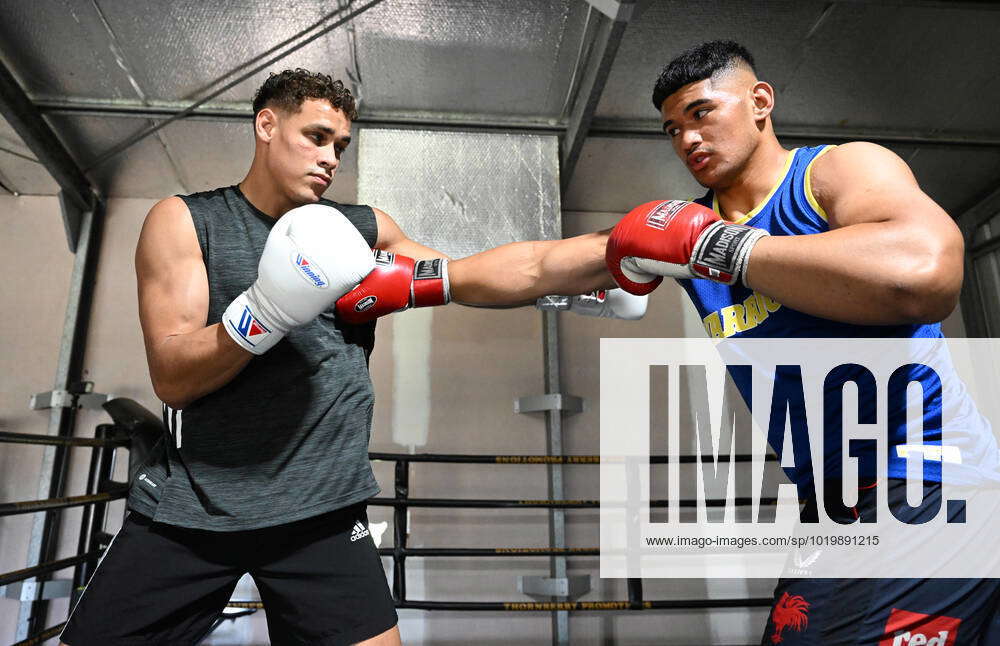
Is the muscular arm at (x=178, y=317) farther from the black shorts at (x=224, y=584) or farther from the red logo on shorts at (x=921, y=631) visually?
the red logo on shorts at (x=921, y=631)

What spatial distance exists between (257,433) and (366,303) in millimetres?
374

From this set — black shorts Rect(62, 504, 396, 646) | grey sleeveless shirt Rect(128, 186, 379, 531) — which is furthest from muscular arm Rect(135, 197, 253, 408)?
black shorts Rect(62, 504, 396, 646)

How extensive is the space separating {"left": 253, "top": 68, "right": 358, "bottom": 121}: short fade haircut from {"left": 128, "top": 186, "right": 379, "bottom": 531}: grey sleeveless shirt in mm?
353

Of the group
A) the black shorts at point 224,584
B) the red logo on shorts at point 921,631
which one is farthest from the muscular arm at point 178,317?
the red logo on shorts at point 921,631

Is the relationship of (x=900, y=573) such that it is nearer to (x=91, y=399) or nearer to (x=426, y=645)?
(x=426, y=645)

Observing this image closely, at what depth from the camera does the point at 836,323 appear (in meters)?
1.15

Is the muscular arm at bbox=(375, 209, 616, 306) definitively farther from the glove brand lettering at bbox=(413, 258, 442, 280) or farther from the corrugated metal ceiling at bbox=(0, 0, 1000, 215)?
the corrugated metal ceiling at bbox=(0, 0, 1000, 215)

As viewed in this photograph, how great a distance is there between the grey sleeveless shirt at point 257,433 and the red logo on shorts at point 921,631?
0.97 m

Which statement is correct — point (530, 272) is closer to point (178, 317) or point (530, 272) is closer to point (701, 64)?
point (701, 64)

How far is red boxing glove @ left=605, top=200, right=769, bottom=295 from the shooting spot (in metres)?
1.08

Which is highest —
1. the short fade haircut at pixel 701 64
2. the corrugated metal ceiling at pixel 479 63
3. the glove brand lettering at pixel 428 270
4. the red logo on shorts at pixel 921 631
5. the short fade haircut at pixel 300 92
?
the corrugated metal ceiling at pixel 479 63

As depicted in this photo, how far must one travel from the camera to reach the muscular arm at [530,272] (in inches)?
63.2

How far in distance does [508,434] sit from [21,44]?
11.3ft

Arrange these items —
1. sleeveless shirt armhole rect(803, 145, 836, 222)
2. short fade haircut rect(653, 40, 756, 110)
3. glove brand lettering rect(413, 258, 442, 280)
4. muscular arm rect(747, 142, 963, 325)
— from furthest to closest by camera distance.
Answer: glove brand lettering rect(413, 258, 442, 280), short fade haircut rect(653, 40, 756, 110), sleeveless shirt armhole rect(803, 145, 836, 222), muscular arm rect(747, 142, 963, 325)
